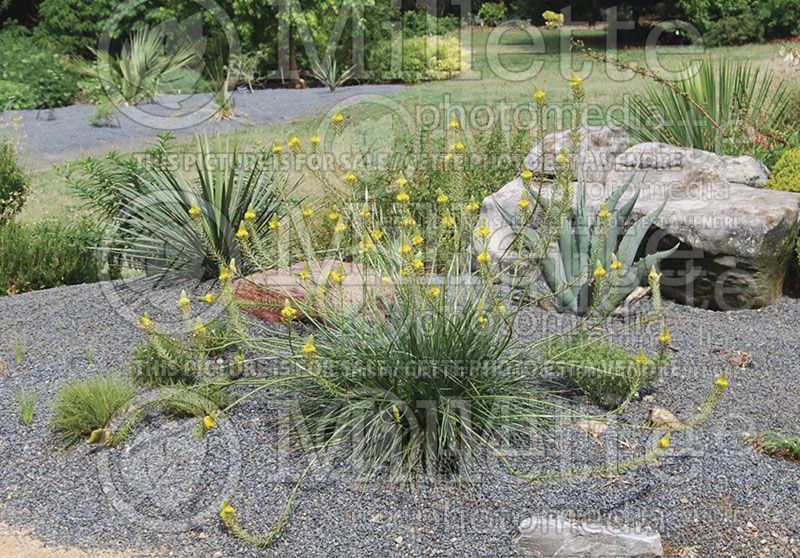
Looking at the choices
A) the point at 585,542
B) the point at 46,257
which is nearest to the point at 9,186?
the point at 46,257

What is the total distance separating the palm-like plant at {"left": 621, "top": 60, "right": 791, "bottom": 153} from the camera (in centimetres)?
768

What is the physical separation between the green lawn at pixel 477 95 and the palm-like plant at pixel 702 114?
1.58 metres

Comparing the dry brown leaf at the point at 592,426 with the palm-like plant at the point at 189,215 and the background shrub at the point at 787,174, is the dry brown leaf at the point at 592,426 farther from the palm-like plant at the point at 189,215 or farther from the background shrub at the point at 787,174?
the background shrub at the point at 787,174

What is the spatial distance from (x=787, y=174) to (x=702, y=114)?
142 cm

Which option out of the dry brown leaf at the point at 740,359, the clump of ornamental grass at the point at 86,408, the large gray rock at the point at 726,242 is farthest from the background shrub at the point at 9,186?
the dry brown leaf at the point at 740,359

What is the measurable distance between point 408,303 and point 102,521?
1.46m

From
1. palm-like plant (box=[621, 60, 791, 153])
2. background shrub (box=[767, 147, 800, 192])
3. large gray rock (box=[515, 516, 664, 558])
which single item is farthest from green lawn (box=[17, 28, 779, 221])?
large gray rock (box=[515, 516, 664, 558])

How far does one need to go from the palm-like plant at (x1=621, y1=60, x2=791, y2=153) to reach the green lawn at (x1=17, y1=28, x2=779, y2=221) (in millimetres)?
1584

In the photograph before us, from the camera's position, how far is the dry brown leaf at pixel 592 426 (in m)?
3.87

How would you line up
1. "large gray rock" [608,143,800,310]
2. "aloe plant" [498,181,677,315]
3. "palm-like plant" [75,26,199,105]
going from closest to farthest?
1. "aloe plant" [498,181,677,315]
2. "large gray rock" [608,143,800,310]
3. "palm-like plant" [75,26,199,105]

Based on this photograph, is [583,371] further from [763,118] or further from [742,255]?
[763,118]

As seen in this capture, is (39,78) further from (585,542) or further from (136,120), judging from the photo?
(585,542)

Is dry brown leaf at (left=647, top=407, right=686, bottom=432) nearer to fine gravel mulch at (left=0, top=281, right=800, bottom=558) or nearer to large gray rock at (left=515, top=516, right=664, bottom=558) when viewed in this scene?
fine gravel mulch at (left=0, top=281, right=800, bottom=558)

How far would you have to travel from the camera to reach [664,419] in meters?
3.89
